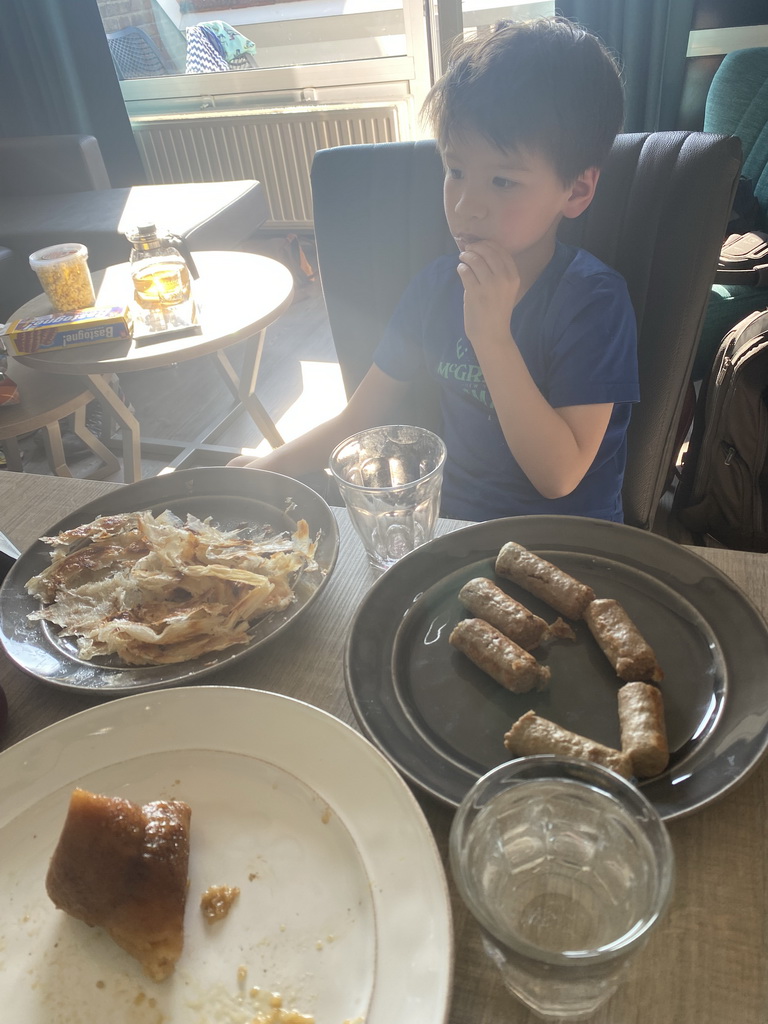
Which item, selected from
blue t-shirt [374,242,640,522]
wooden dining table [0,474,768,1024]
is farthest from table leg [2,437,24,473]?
wooden dining table [0,474,768,1024]

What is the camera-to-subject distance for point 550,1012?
45 cm

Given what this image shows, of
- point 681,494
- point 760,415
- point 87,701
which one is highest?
point 87,701

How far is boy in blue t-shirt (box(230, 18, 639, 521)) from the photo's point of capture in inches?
38.4

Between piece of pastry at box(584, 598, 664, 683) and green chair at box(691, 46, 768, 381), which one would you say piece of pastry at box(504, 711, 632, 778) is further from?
green chair at box(691, 46, 768, 381)

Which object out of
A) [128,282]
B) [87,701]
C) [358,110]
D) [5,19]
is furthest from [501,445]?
[5,19]

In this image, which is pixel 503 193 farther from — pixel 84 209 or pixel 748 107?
pixel 84 209

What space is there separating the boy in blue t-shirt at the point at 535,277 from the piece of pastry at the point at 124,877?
0.72 metres

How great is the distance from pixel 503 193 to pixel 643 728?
741 mm

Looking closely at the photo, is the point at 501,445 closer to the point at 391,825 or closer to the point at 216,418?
the point at 391,825

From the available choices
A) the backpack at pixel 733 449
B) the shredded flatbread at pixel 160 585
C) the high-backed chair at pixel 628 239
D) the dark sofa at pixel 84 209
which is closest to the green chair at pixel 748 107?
the backpack at pixel 733 449

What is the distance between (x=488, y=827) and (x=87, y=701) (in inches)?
17.1

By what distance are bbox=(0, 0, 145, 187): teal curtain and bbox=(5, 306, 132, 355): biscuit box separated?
9.84 ft

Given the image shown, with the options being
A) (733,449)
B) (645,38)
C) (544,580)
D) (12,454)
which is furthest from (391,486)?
(645,38)

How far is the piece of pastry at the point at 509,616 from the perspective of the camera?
67cm
